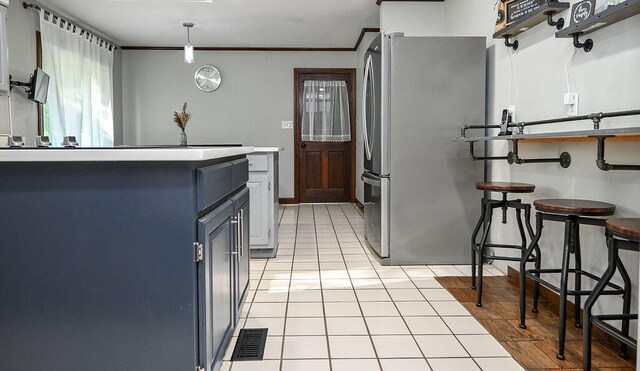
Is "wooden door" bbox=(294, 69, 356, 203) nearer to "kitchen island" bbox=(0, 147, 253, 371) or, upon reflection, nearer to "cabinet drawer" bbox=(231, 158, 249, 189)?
"cabinet drawer" bbox=(231, 158, 249, 189)

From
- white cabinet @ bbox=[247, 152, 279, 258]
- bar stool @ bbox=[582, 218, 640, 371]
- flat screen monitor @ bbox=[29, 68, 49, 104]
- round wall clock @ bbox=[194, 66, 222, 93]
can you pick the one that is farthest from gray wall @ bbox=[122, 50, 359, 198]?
bar stool @ bbox=[582, 218, 640, 371]

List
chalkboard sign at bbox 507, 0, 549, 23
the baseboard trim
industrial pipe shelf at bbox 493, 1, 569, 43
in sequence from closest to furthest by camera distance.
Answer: the baseboard trim < industrial pipe shelf at bbox 493, 1, 569, 43 < chalkboard sign at bbox 507, 0, 549, 23

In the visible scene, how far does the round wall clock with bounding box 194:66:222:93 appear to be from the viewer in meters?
7.70

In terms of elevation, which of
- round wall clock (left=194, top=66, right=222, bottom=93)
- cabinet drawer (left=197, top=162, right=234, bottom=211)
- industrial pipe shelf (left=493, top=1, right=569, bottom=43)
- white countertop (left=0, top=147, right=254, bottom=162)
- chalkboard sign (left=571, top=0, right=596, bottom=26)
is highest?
round wall clock (left=194, top=66, right=222, bottom=93)

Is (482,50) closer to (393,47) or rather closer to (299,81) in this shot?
(393,47)

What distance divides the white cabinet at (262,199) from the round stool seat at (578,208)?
2259 mm

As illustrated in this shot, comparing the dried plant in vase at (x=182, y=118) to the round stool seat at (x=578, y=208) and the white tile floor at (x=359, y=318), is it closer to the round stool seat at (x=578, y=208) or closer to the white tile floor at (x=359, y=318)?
the white tile floor at (x=359, y=318)

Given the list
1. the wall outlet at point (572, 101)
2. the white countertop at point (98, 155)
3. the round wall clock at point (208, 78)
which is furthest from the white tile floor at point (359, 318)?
the round wall clock at point (208, 78)

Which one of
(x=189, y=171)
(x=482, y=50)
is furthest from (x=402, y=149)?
(x=189, y=171)

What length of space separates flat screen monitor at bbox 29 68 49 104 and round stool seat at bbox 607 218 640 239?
4.92 meters

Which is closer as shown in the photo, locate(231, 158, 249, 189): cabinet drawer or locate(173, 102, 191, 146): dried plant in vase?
locate(231, 158, 249, 189): cabinet drawer

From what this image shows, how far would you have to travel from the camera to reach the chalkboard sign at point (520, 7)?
2.79 m

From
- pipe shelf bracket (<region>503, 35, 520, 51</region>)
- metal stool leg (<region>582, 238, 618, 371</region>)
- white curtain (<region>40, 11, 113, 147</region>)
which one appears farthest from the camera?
white curtain (<region>40, 11, 113, 147</region>)

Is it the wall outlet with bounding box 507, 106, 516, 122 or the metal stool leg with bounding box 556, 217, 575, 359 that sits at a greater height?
the wall outlet with bounding box 507, 106, 516, 122
